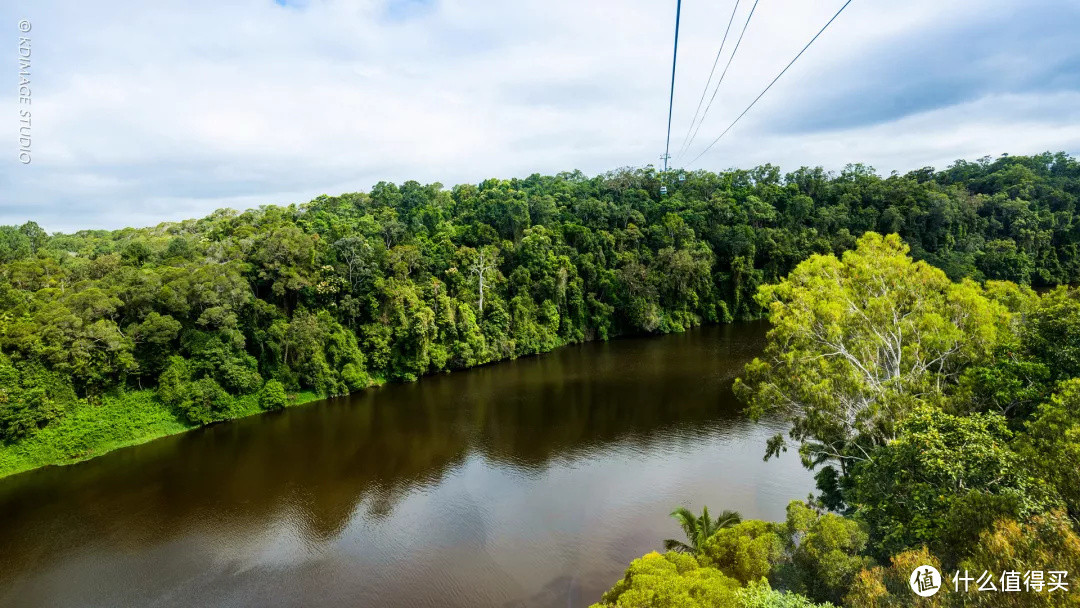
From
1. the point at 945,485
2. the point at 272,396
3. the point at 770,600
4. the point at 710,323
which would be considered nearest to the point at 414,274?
the point at 272,396

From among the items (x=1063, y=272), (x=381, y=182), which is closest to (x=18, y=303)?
(x=381, y=182)

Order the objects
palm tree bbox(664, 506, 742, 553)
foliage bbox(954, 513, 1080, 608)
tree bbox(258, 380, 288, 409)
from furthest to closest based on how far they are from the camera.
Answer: tree bbox(258, 380, 288, 409), palm tree bbox(664, 506, 742, 553), foliage bbox(954, 513, 1080, 608)

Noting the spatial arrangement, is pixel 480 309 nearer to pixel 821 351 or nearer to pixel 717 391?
pixel 717 391

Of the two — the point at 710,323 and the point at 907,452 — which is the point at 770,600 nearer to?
the point at 907,452

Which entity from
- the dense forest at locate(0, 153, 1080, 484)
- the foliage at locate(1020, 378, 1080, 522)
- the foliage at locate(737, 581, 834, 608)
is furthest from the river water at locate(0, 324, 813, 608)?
the foliage at locate(1020, 378, 1080, 522)

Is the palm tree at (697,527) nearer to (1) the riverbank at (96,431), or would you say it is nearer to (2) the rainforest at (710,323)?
(2) the rainforest at (710,323)

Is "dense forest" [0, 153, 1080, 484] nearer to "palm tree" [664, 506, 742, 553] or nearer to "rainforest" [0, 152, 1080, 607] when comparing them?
"rainforest" [0, 152, 1080, 607]

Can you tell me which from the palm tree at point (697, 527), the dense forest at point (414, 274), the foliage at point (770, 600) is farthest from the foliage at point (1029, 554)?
the dense forest at point (414, 274)
